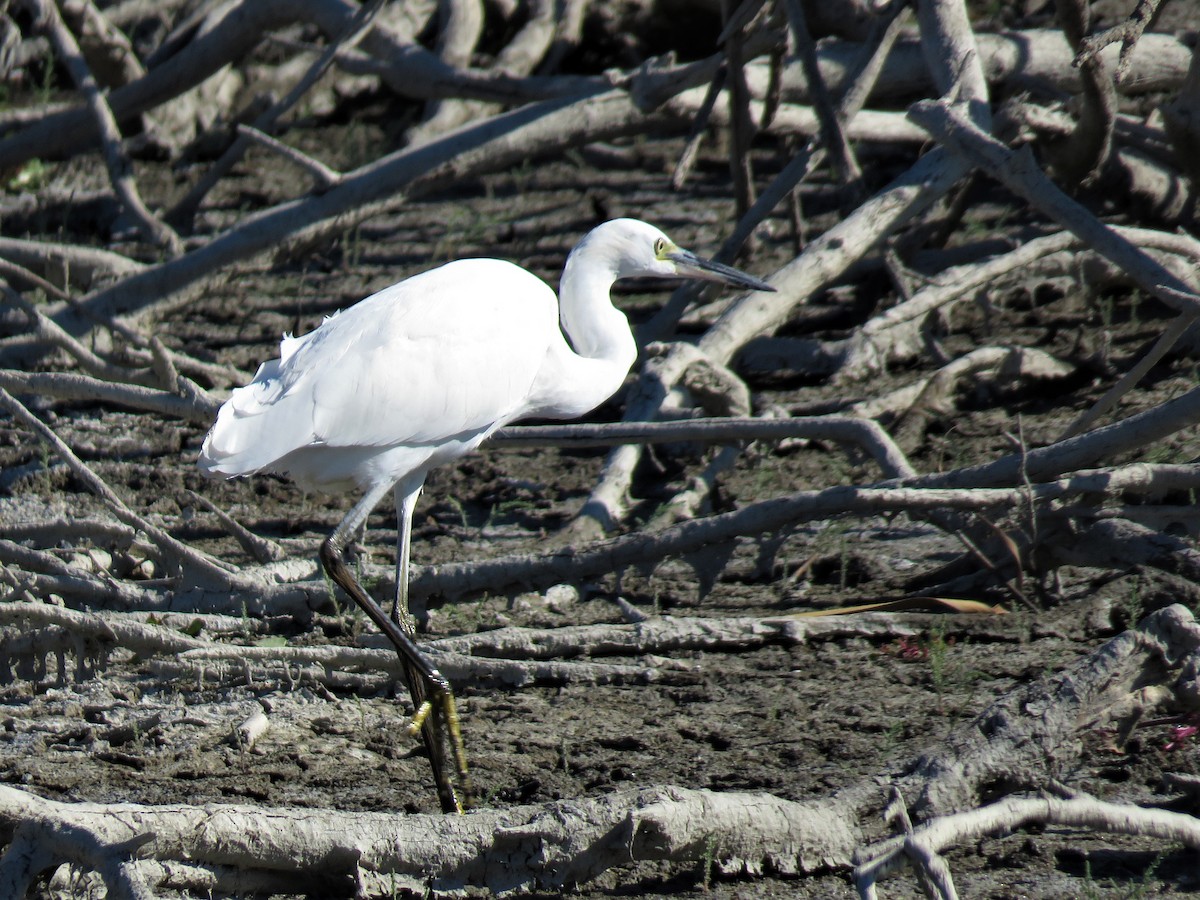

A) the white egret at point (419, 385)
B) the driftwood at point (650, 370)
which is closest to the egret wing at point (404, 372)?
the white egret at point (419, 385)

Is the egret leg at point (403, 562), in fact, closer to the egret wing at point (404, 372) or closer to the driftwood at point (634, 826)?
the egret wing at point (404, 372)

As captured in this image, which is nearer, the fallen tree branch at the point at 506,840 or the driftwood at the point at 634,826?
the driftwood at the point at 634,826

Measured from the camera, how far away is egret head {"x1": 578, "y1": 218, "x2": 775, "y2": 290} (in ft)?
14.9

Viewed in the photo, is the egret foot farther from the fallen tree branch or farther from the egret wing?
the fallen tree branch

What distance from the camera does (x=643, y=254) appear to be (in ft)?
15.0

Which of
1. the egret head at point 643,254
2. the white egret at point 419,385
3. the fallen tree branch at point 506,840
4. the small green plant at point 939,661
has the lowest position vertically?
the small green plant at point 939,661

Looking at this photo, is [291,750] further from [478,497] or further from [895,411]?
[895,411]

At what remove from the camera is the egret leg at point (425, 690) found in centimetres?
346

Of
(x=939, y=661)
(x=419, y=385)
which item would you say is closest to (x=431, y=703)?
(x=419, y=385)

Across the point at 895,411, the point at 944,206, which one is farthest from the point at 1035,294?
the point at 895,411

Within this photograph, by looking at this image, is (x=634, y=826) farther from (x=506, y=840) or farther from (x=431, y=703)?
(x=431, y=703)

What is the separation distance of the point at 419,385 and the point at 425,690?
837mm

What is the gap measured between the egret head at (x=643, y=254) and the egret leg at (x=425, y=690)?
40.1 inches

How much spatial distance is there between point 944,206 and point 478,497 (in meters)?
2.75
